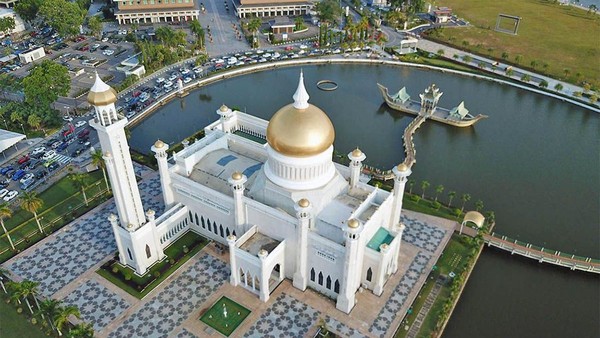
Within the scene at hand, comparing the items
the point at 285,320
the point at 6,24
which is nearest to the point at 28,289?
the point at 285,320

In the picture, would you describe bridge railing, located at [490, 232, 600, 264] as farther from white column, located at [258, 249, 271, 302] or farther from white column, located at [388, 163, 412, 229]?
white column, located at [258, 249, 271, 302]

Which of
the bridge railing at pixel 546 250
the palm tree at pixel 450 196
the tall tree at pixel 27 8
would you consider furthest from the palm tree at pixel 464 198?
the tall tree at pixel 27 8

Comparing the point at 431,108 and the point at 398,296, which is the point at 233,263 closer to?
the point at 398,296

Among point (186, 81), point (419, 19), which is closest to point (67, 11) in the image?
point (186, 81)

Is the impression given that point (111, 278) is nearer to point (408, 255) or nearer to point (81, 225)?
point (81, 225)

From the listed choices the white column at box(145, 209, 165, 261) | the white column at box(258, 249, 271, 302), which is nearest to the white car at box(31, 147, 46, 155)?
the white column at box(145, 209, 165, 261)

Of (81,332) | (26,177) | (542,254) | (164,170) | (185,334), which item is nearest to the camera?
(81,332)
